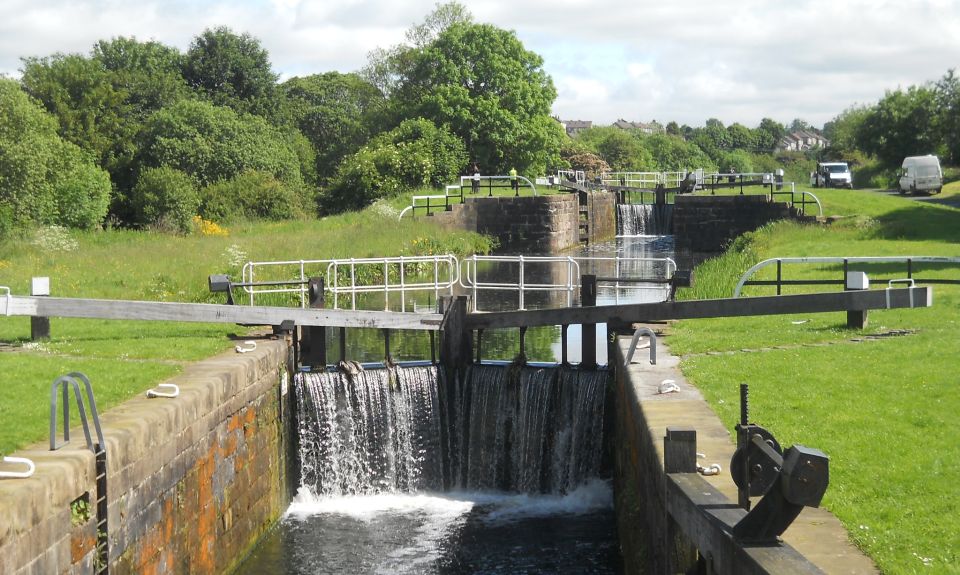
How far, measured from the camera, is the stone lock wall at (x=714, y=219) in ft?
130

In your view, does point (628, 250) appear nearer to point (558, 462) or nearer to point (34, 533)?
point (558, 462)

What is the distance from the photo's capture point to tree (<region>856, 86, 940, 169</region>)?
2370 inches

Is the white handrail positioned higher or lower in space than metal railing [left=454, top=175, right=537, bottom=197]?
lower

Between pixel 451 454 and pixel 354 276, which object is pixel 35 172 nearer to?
pixel 354 276

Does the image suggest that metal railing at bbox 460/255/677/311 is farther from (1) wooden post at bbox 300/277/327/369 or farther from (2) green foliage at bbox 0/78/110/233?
(2) green foliage at bbox 0/78/110/233

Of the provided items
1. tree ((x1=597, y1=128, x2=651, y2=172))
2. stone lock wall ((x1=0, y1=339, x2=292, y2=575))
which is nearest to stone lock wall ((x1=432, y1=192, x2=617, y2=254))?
stone lock wall ((x1=0, y1=339, x2=292, y2=575))

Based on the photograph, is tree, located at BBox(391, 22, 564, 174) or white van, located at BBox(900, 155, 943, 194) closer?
white van, located at BBox(900, 155, 943, 194)

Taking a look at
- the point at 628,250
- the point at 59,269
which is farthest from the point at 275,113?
the point at 59,269

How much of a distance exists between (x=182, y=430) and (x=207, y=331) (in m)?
5.00

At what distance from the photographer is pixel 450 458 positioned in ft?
53.8

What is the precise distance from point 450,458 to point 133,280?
8.07 metres

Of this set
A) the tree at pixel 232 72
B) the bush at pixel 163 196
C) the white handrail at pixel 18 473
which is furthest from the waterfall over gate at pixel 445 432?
the tree at pixel 232 72

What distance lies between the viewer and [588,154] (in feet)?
262

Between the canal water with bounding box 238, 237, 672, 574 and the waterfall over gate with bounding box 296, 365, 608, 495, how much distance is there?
0.01m
